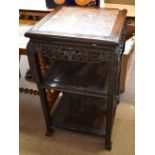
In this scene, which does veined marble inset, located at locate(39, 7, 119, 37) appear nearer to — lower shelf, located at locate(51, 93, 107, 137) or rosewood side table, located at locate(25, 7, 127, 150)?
rosewood side table, located at locate(25, 7, 127, 150)

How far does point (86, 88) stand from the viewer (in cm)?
127

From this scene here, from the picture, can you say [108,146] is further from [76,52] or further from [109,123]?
[76,52]

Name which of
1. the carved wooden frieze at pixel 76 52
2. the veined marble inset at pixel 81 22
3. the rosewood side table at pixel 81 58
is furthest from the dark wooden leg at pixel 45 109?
the veined marble inset at pixel 81 22

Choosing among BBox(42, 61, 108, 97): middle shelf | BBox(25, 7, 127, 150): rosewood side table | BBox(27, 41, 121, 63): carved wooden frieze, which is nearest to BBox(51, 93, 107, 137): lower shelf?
BBox(25, 7, 127, 150): rosewood side table

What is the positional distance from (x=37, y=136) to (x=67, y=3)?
3.07 feet

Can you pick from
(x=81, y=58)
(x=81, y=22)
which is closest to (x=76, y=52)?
(x=81, y=58)

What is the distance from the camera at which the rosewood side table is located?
3.58 feet

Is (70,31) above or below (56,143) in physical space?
above

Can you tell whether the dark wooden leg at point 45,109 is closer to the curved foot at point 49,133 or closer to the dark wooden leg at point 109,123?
the curved foot at point 49,133

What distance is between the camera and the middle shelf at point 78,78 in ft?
4.16
